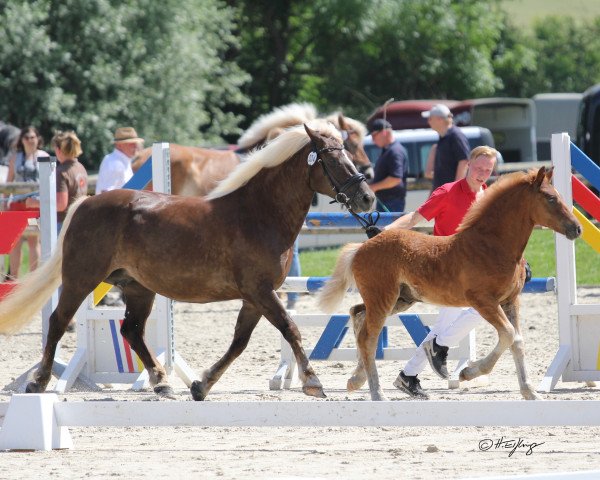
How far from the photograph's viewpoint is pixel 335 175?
702 cm

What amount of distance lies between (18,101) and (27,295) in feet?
50.8

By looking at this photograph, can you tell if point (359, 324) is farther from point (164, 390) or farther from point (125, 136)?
point (125, 136)

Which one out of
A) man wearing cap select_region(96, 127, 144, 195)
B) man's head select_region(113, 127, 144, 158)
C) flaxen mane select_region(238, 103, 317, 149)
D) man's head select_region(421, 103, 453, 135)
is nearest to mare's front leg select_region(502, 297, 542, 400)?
flaxen mane select_region(238, 103, 317, 149)

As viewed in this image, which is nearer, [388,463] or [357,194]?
[388,463]

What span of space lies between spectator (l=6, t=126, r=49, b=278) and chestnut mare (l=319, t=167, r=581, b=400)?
567 centimetres

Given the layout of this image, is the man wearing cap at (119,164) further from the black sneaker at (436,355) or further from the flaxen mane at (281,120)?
the black sneaker at (436,355)

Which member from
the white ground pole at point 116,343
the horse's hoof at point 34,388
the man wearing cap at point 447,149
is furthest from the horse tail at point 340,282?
the man wearing cap at point 447,149

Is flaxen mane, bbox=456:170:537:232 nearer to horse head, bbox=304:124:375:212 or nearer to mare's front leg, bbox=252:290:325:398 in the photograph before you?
horse head, bbox=304:124:375:212

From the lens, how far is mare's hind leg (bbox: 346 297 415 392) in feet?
23.4

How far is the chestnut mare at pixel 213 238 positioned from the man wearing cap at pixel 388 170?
4.20 meters

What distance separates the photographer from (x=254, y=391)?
26.8 feet

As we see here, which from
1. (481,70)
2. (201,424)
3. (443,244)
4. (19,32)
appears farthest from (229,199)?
(481,70)

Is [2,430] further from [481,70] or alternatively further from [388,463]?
[481,70]

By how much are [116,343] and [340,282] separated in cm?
222
